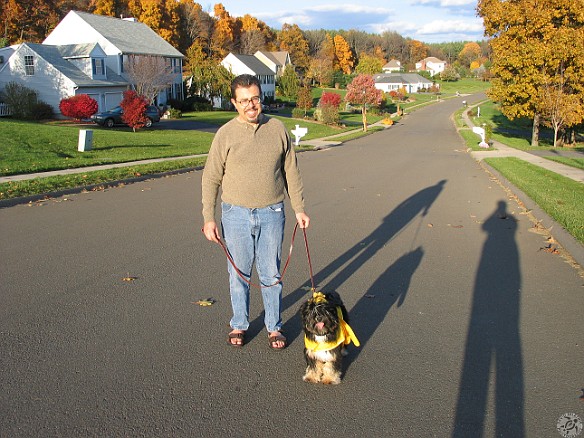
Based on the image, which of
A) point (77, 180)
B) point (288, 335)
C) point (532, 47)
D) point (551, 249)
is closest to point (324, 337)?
point (288, 335)

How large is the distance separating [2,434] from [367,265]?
4.62m

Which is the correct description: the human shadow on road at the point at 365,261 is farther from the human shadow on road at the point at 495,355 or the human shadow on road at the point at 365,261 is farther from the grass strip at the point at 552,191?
the grass strip at the point at 552,191

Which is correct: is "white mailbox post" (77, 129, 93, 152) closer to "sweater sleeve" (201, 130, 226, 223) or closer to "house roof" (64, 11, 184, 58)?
"sweater sleeve" (201, 130, 226, 223)

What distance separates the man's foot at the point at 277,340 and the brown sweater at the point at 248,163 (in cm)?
109

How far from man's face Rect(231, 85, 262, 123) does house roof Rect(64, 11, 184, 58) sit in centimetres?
4965

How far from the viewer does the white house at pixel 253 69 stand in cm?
7531

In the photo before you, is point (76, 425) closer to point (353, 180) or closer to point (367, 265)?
point (367, 265)

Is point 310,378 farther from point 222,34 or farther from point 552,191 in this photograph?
point 222,34

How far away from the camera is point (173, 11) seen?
84688 mm

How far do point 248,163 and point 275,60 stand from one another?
3787 inches

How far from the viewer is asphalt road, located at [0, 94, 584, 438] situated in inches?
136

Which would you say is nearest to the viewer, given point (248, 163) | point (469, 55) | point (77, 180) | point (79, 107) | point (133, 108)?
point (248, 163)

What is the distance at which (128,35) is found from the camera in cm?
5306

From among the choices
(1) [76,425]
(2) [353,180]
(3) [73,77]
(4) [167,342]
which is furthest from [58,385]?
(3) [73,77]
